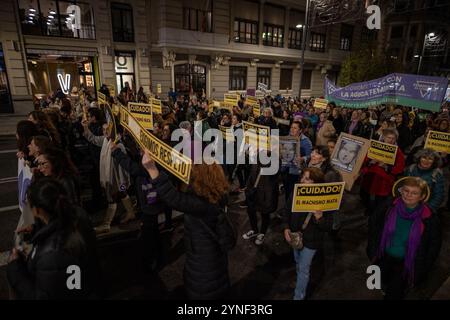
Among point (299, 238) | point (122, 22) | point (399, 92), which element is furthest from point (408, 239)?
point (122, 22)

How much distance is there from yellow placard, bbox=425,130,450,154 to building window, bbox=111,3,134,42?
59.3ft

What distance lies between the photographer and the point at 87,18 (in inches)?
693

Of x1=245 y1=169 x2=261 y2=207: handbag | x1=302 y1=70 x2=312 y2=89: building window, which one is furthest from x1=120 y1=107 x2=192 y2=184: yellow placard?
x1=302 y1=70 x2=312 y2=89: building window

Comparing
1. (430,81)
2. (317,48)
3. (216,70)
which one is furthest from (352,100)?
(317,48)

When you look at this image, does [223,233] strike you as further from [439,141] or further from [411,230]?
[439,141]

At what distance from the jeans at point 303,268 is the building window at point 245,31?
22.3m

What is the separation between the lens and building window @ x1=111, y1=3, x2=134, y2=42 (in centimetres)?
1772

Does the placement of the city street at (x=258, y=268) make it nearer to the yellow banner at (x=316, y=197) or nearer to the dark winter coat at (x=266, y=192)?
the dark winter coat at (x=266, y=192)

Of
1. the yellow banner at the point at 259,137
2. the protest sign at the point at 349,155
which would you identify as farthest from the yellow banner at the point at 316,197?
the protest sign at the point at 349,155

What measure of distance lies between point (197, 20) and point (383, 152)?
19.1 metres

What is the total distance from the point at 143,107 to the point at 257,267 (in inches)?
132

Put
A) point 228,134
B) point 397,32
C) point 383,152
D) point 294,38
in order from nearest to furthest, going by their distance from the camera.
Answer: point 383,152
point 228,134
point 294,38
point 397,32

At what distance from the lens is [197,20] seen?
804 inches

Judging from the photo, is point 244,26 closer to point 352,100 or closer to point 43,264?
point 352,100
